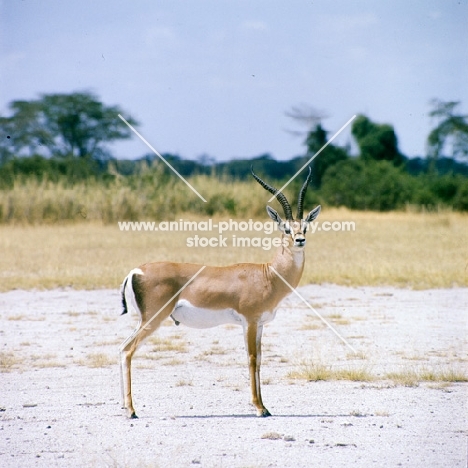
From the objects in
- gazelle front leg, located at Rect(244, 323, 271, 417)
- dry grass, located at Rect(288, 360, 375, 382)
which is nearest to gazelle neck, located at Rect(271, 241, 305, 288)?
gazelle front leg, located at Rect(244, 323, 271, 417)

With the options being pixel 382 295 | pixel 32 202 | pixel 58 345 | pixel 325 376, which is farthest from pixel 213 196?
pixel 325 376

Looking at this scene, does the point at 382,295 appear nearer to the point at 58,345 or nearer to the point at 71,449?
the point at 58,345

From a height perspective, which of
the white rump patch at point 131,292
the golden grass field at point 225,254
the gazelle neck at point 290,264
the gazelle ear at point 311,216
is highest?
the gazelle ear at point 311,216

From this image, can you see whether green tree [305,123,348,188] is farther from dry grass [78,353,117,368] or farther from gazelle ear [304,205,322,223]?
gazelle ear [304,205,322,223]

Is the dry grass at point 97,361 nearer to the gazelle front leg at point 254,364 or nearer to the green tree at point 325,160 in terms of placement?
the gazelle front leg at point 254,364

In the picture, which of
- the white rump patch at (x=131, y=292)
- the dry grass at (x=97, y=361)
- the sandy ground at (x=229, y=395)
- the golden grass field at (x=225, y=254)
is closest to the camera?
the sandy ground at (x=229, y=395)

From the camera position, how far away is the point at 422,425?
6.00 m

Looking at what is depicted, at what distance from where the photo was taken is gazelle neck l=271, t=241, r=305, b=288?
259 inches

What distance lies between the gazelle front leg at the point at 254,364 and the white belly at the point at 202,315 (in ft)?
0.36

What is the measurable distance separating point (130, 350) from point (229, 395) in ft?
3.77

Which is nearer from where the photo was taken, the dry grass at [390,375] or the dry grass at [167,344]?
the dry grass at [390,375]

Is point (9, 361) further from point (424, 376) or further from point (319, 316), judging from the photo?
point (319, 316)

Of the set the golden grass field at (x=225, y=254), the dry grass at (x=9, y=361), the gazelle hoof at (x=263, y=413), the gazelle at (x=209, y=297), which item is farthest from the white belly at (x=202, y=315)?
the golden grass field at (x=225, y=254)

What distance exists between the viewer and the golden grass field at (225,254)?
13891 millimetres
